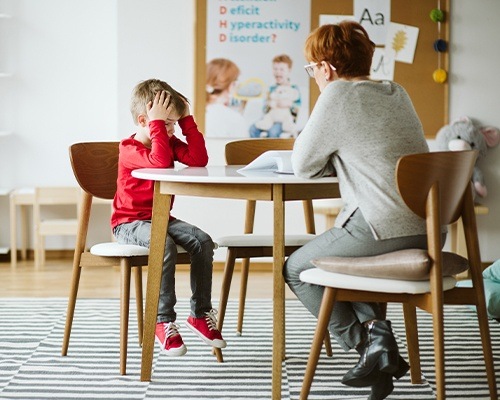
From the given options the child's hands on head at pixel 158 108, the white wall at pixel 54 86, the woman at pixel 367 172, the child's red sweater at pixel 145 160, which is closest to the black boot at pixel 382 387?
the woman at pixel 367 172

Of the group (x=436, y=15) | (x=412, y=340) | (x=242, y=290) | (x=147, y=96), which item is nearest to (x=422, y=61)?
(x=436, y=15)

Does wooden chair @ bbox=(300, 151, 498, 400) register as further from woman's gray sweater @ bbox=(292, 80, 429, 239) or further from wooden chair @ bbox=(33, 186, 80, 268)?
wooden chair @ bbox=(33, 186, 80, 268)

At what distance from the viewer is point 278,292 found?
2.46 m

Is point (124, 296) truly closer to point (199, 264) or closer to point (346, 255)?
point (199, 264)

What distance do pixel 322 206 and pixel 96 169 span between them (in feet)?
6.67

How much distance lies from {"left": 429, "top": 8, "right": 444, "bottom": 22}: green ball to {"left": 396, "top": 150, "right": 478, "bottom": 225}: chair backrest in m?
2.82

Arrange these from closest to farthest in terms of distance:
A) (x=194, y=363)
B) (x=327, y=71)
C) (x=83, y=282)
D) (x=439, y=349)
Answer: (x=439, y=349) < (x=327, y=71) < (x=194, y=363) < (x=83, y=282)

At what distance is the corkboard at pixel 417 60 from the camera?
4.97 metres

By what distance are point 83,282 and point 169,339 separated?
2.10 meters

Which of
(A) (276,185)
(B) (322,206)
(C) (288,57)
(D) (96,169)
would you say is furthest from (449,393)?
(C) (288,57)

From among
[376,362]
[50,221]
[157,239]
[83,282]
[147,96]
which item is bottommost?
[83,282]

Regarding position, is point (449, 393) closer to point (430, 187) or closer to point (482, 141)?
point (430, 187)

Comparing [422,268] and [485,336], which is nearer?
[422,268]

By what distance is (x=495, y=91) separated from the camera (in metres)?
5.07
